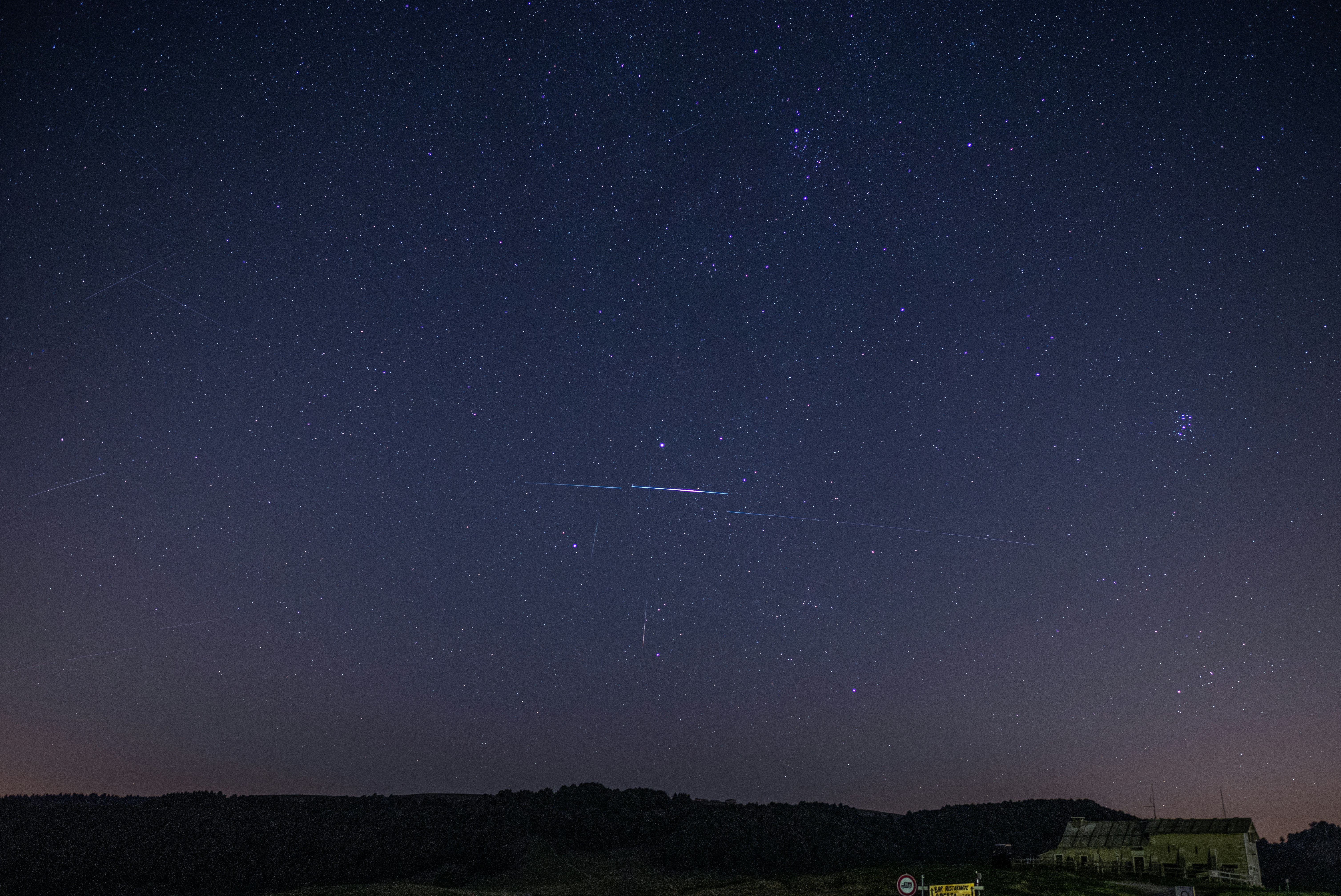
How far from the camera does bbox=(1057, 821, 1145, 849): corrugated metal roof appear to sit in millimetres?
59312

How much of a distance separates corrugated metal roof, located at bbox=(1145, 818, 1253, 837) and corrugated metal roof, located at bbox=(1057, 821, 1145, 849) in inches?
35.2

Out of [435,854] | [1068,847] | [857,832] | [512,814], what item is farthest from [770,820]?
→ [1068,847]

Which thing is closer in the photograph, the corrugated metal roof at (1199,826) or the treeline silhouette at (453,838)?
the corrugated metal roof at (1199,826)

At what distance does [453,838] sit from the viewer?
115188 mm

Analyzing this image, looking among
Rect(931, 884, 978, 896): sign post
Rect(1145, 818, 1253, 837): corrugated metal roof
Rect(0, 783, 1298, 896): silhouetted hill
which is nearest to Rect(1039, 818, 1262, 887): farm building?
Rect(1145, 818, 1253, 837): corrugated metal roof

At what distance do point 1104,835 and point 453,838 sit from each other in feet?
283

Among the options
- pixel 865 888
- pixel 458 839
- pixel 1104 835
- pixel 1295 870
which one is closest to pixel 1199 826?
pixel 1104 835

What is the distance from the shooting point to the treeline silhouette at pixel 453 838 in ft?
352

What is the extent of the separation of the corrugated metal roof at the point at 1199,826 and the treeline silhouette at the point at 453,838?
3843 centimetres

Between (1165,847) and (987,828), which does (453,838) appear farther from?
(1165,847)

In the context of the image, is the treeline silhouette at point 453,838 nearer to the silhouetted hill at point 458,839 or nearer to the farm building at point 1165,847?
the silhouetted hill at point 458,839

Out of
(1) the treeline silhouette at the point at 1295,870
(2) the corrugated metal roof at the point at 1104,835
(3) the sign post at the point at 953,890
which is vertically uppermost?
(3) the sign post at the point at 953,890

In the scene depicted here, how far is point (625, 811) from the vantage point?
128m

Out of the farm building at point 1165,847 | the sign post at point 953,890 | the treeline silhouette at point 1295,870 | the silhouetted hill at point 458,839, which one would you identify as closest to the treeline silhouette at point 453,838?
the silhouetted hill at point 458,839
